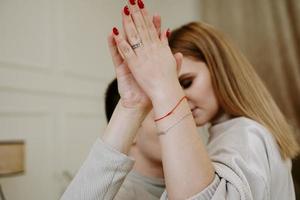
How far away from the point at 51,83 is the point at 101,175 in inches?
64.9

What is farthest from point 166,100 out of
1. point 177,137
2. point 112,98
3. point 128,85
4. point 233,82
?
point 112,98

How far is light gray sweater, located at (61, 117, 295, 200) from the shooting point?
0.61 metres

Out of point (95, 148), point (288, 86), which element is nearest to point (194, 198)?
point (95, 148)

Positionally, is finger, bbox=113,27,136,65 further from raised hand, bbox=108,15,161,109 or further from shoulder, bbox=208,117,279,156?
shoulder, bbox=208,117,279,156

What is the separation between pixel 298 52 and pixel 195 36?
135 centimetres

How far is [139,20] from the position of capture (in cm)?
65

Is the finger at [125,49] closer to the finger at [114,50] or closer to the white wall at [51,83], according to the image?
the finger at [114,50]

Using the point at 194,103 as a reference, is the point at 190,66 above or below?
above

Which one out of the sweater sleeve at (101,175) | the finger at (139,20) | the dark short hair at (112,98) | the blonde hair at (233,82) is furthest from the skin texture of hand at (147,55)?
the dark short hair at (112,98)

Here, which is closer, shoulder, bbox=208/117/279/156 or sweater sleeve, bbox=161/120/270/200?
sweater sleeve, bbox=161/120/270/200

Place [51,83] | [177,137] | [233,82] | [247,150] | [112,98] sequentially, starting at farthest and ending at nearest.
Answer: [51,83], [112,98], [233,82], [247,150], [177,137]

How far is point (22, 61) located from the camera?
2041 mm

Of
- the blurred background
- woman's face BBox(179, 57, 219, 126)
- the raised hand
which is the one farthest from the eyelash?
the blurred background

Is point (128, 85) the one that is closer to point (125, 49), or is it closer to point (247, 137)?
point (125, 49)
